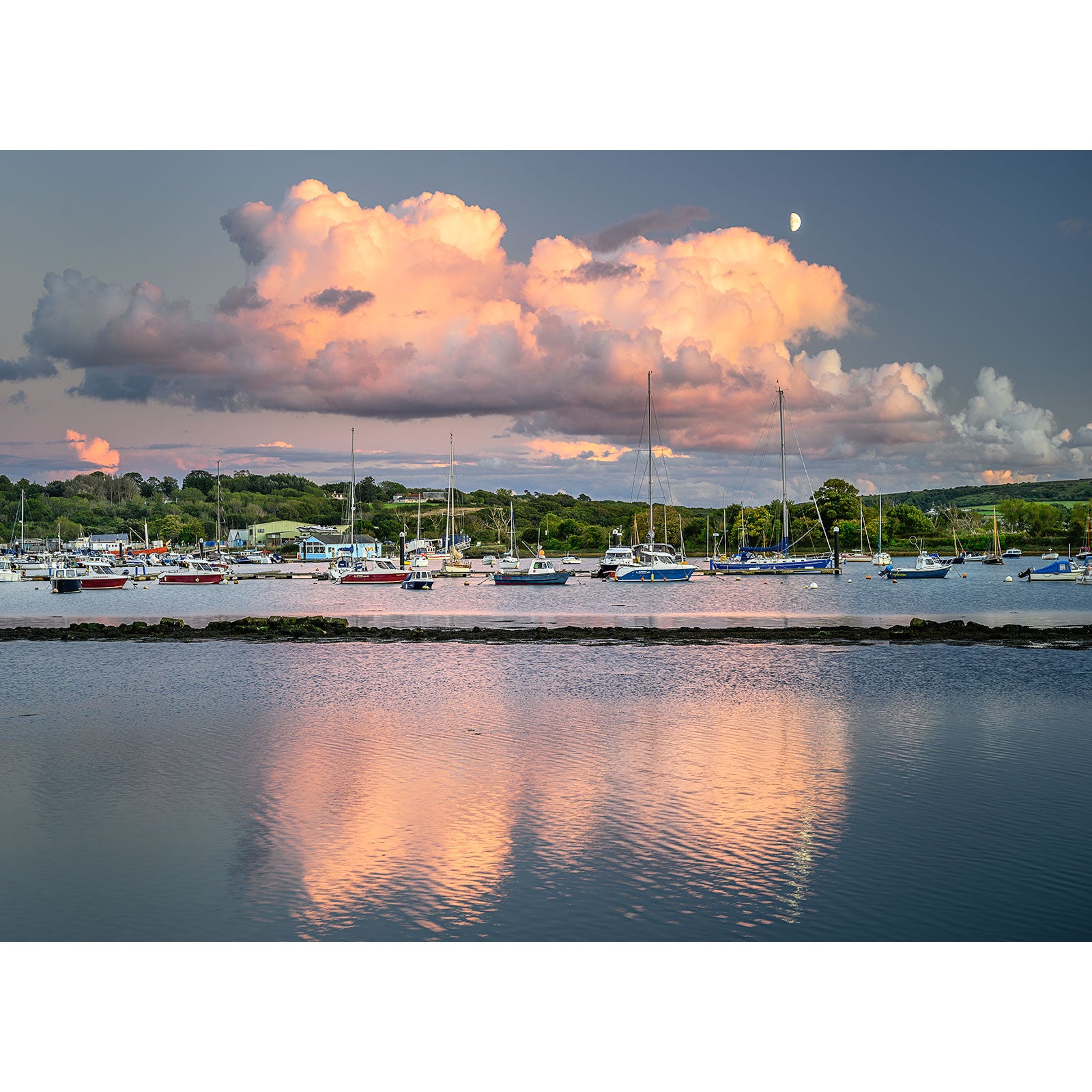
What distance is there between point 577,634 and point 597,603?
757 inches

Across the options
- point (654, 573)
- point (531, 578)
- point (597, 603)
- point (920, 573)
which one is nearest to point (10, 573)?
point (531, 578)

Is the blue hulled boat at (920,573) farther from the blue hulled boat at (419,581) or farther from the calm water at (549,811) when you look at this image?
the calm water at (549,811)

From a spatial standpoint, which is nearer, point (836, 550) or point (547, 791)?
point (547, 791)

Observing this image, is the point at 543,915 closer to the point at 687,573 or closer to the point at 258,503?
the point at 687,573

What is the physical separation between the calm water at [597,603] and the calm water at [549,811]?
19.9 metres

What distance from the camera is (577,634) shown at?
33.2 m

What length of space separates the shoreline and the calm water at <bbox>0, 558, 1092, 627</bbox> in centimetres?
464

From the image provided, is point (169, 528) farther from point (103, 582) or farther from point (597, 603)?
point (597, 603)

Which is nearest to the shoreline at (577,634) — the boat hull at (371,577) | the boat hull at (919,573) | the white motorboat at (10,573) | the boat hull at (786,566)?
the boat hull at (371,577)

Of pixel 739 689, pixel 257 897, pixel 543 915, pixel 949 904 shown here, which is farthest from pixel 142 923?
pixel 739 689

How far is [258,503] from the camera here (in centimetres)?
17912

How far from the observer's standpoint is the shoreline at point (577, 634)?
31.3m

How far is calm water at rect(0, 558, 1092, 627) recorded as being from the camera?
41781 millimetres

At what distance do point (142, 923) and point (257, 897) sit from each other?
0.93 metres
